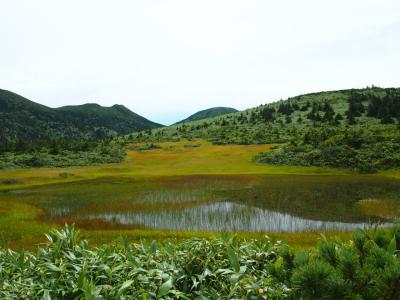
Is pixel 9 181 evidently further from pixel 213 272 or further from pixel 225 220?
pixel 213 272

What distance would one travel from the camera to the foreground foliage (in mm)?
3801

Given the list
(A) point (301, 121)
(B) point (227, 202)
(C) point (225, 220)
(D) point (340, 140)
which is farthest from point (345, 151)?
(A) point (301, 121)

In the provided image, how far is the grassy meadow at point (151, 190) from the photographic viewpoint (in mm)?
20984

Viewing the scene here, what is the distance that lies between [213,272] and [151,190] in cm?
3268

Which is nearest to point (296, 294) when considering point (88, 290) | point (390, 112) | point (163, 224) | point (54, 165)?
point (88, 290)

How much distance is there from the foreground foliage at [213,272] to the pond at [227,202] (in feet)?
50.3

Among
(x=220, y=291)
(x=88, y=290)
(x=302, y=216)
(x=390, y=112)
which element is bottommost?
(x=302, y=216)

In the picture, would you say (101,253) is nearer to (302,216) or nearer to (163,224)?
(163,224)

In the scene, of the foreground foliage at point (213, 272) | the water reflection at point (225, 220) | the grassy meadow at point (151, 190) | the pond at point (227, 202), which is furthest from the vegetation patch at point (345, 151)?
the foreground foliage at point (213, 272)

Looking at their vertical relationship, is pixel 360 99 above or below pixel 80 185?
above

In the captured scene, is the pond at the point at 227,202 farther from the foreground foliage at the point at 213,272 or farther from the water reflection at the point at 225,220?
the foreground foliage at the point at 213,272

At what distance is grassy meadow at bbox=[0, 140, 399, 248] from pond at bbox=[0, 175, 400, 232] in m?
0.10

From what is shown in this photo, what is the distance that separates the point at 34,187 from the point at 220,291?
43.4 m

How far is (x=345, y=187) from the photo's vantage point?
36.5 metres
